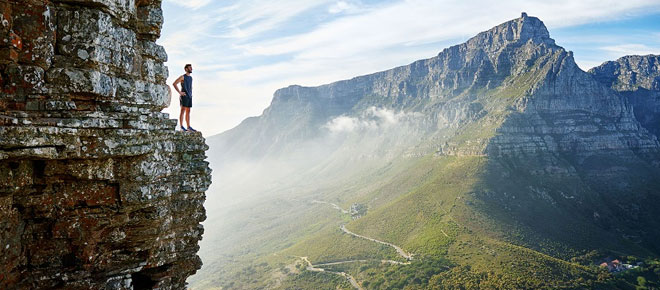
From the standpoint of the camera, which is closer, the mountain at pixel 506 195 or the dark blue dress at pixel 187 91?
the dark blue dress at pixel 187 91

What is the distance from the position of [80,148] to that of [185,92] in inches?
229

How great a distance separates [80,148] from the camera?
7605 mm

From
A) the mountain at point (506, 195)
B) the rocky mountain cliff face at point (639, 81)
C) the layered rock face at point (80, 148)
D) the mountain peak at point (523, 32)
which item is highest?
the mountain peak at point (523, 32)

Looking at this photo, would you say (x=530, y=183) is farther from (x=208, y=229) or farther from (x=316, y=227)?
(x=208, y=229)

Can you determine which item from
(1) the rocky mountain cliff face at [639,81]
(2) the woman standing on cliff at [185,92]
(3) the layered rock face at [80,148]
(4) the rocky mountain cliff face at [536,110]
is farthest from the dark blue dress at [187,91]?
(1) the rocky mountain cliff face at [639,81]

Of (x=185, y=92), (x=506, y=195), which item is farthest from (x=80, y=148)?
(x=506, y=195)

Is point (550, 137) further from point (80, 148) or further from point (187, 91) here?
point (80, 148)

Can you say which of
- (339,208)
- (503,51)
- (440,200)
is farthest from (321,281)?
(503,51)

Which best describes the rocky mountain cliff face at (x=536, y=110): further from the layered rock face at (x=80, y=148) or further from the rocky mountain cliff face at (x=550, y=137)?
the layered rock face at (x=80, y=148)

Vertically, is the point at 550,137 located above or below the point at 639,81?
below

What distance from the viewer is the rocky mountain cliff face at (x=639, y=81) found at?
15812 cm

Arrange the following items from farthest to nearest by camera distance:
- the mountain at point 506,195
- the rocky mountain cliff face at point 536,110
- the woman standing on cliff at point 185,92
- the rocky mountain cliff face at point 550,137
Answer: the rocky mountain cliff face at point 536,110 < the rocky mountain cliff face at point 550,137 < the mountain at point 506,195 < the woman standing on cliff at point 185,92

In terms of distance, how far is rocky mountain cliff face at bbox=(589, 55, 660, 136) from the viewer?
519 feet

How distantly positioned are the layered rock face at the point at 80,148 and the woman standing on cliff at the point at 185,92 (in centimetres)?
274
